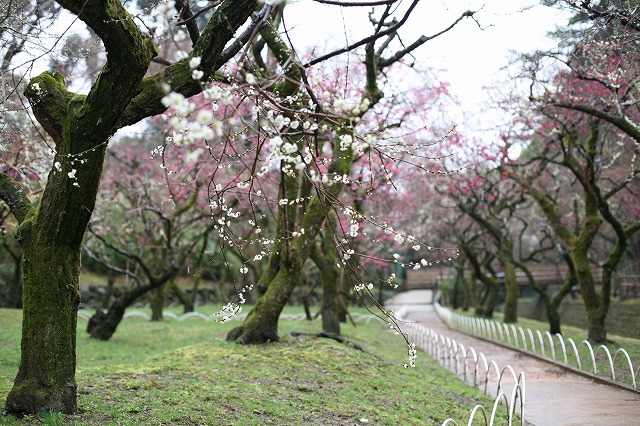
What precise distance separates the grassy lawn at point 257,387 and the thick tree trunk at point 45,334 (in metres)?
0.19

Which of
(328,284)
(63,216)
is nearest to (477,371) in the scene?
(328,284)

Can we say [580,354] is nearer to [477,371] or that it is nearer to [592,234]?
[592,234]

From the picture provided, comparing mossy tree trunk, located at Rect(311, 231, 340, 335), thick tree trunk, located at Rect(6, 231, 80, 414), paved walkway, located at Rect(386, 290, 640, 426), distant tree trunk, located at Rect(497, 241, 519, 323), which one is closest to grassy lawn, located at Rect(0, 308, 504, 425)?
thick tree trunk, located at Rect(6, 231, 80, 414)

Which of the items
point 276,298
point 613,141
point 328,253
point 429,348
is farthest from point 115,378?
point 613,141

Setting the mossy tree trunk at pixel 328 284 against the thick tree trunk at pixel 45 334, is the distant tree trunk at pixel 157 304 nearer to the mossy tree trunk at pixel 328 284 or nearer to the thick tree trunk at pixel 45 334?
the mossy tree trunk at pixel 328 284

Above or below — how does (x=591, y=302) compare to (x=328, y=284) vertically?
below

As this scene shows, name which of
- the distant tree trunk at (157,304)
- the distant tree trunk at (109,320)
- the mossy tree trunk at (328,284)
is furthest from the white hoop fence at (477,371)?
the distant tree trunk at (109,320)

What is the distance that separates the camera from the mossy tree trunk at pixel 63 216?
14.6ft

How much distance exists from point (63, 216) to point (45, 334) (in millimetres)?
1047

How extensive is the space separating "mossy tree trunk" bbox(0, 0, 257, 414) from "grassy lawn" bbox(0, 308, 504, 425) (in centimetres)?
36

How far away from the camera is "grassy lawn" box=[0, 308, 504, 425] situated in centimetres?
539

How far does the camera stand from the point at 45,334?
4723 millimetres

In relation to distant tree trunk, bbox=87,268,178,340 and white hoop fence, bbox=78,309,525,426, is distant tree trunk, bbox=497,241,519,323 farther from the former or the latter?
distant tree trunk, bbox=87,268,178,340

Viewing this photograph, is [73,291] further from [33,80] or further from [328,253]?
[328,253]
